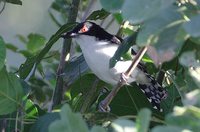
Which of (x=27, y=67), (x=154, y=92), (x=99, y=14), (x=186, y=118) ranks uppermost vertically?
(x=186, y=118)

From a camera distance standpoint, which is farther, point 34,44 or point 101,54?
point 34,44

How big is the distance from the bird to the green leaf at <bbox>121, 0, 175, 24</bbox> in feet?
3.21

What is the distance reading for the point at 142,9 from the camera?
2.71 feet

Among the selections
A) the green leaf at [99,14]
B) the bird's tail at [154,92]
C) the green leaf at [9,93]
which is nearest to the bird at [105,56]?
the bird's tail at [154,92]

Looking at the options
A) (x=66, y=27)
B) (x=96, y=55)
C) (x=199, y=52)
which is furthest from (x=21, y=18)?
(x=199, y=52)

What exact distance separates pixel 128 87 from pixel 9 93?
1.04 ft

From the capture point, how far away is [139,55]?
3.43 ft

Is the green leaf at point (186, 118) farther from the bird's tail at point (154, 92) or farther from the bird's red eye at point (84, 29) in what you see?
the bird's red eye at point (84, 29)

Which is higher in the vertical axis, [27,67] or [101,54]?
[27,67]

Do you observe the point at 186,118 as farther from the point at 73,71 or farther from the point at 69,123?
the point at 73,71

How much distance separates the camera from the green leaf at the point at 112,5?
992 millimetres

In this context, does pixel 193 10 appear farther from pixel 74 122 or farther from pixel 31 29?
pixel 31 29

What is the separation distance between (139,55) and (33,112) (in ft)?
1.38

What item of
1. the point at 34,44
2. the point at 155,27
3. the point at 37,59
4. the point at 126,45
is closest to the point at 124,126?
the point at 155,27
